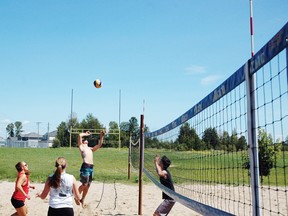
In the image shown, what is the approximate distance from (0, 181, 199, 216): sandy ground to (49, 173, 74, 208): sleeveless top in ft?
8.84

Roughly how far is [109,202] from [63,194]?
4234mm

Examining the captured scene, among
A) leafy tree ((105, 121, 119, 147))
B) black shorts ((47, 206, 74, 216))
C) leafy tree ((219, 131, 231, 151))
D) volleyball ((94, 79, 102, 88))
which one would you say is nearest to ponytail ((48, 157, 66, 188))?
black shorts ((47, 206, 74, 216))

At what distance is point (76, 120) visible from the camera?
6700 cm

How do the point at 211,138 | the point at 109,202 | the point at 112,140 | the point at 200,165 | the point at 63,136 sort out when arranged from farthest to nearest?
the point at 63,136
the point at 112,140
the point at 109,202
the point at 200,165
the point at 211,138

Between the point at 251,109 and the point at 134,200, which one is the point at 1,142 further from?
the point at 251,109

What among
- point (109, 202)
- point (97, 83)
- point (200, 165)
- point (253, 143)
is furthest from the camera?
point (97, 83)

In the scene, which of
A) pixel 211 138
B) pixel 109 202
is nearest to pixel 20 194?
pixel 211 138

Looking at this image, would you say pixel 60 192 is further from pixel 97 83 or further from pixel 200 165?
pixel 97 83

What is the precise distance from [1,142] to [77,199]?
72460 mm

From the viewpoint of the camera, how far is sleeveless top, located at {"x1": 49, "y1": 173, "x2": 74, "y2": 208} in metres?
4.36

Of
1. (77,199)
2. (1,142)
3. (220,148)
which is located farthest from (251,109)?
(1,142)

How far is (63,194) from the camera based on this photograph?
4.39 meters

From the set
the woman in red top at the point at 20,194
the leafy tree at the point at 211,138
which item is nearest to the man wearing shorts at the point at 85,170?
the woman in red top at the point at 20,194

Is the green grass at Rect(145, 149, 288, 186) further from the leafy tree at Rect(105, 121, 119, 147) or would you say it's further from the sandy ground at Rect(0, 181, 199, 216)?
the leafy tree at Rect(105, 121, 119, 147)
